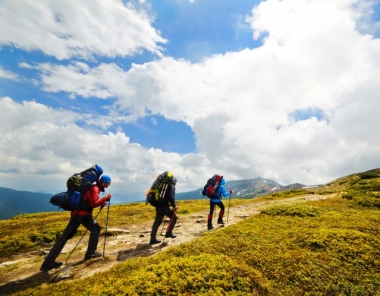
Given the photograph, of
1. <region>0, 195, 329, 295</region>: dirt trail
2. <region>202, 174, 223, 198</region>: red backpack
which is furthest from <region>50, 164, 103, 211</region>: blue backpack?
<region>202, 174, 223, 198</region>: red backpack

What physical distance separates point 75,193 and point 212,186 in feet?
33.4

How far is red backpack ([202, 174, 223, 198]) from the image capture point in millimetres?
18719

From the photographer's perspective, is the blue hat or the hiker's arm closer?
the hiker's arm

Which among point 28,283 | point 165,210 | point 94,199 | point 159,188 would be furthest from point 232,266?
point 28,283

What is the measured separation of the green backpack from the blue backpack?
3.60m

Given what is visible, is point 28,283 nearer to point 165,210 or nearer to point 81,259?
point 81,259

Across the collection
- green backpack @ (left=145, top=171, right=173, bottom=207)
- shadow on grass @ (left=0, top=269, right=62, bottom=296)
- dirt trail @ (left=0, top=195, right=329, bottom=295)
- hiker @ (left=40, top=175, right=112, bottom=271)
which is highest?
green backpack @ (left=145, top=171, right=173, bottom=207)

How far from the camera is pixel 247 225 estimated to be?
16328 mm

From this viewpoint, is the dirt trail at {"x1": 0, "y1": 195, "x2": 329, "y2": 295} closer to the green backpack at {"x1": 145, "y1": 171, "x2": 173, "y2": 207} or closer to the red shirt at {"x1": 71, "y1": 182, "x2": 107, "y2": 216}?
the red shirt at {"x1": 71, "y1": 182, "x2": 107, "y2": 216}

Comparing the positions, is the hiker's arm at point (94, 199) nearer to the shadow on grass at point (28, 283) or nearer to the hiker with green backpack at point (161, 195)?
the hiker with green backpack at point (161, 195)

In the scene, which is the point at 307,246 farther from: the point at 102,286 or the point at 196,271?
the point at 102,286

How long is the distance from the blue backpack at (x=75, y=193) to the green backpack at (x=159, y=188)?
3602 mm

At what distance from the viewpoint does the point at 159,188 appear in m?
14.9

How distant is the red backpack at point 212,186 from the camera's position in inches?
737
